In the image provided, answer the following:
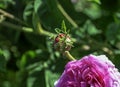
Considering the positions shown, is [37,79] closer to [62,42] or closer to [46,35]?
[46,35]

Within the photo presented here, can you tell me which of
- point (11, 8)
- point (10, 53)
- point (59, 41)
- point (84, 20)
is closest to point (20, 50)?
point (10, 53)

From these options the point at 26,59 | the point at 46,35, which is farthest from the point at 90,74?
the point at 26,59

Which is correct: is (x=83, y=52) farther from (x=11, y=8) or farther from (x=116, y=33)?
(x=11, y=8)

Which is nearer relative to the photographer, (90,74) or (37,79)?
(90,74)

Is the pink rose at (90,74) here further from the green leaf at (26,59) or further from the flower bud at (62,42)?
the green leaf at (26,59)

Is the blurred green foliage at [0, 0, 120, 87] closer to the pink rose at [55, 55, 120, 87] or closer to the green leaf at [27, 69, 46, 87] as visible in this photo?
the green leaf at [27, 69, 46, 87]

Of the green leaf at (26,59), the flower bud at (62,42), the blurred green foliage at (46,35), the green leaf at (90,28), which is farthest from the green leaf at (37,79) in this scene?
the flower bud at (62,42)
